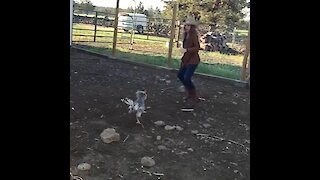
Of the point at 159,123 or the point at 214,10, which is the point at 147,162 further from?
the point at 214,10

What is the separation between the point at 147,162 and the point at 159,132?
69cm

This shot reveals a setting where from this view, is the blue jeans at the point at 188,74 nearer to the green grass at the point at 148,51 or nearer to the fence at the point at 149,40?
the green grass at the point at 148,51

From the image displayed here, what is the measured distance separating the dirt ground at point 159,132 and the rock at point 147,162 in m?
0.03

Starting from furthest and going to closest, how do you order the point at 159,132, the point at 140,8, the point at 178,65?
the point at 140,8 → the point at 178,65 → the point at 159,132

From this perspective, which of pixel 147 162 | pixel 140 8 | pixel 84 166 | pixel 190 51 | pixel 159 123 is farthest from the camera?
pixel 140 8

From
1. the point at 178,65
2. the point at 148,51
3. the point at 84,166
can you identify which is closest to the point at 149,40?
the point at 148,51

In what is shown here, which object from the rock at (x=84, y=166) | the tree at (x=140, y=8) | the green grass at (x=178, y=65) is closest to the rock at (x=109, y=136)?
the rock at (x=84, y=166)

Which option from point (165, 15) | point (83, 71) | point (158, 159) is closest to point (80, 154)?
point (158, 159)

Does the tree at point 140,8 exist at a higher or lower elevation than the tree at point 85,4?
higher

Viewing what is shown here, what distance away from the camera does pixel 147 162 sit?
2.46m

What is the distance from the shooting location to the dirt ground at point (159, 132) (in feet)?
7.97

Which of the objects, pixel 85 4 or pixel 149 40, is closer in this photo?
pixel 149 40

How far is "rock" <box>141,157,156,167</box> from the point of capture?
2.45m
